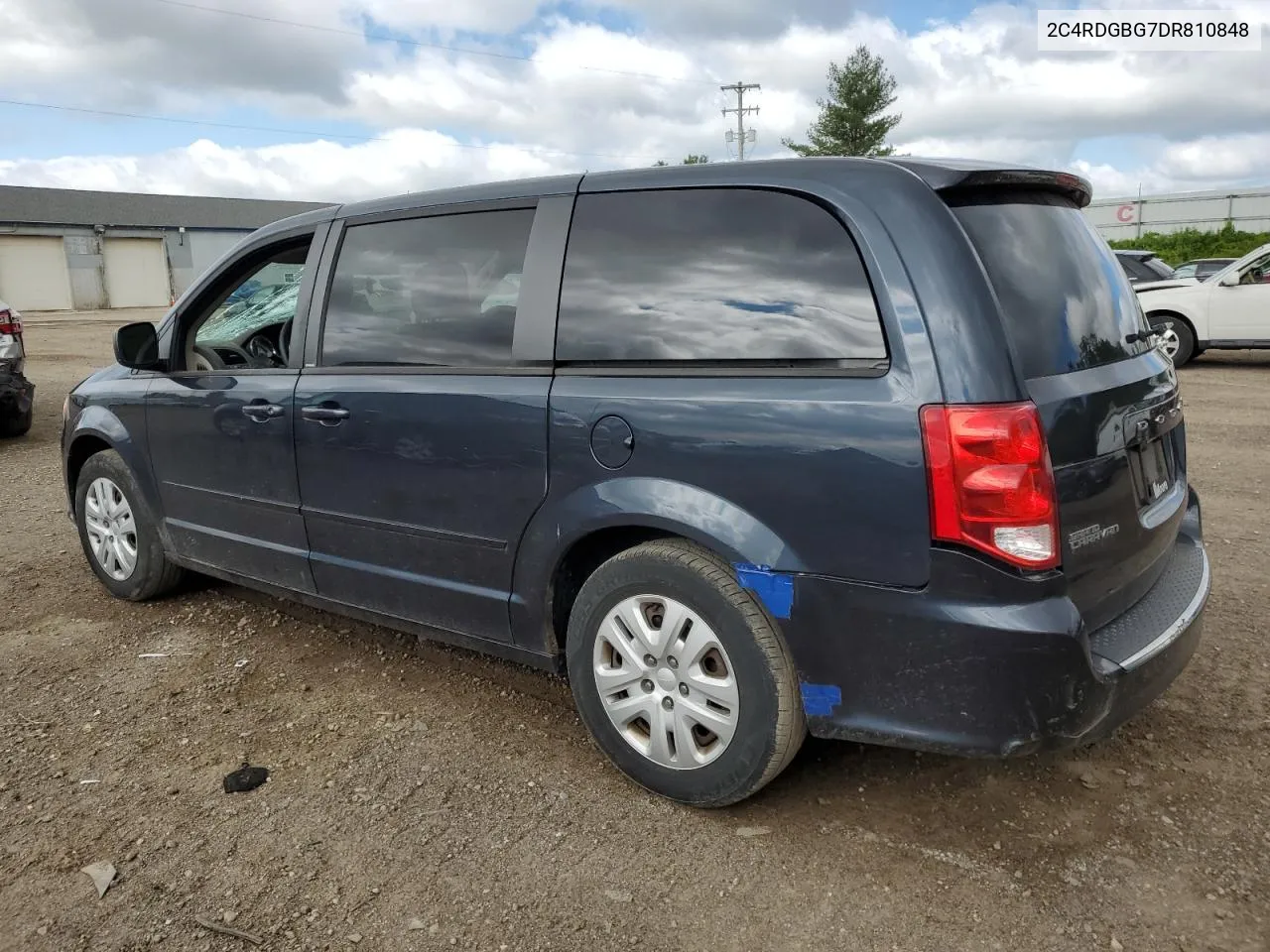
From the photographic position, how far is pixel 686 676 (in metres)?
2.67

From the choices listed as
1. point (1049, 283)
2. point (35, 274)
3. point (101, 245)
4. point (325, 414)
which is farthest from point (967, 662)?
point (101, 245)

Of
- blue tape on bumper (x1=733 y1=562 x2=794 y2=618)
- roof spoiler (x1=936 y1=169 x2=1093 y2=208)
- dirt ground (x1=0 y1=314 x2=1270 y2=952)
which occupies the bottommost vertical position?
dirt ground (x1=0 y1=314 x2=1270 y2=952)

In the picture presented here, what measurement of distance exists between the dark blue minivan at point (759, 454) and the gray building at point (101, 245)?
4008cm

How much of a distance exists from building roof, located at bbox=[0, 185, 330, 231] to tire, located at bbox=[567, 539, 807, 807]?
42845 mm

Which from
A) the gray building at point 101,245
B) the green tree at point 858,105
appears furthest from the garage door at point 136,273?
the green tree at point 858,105

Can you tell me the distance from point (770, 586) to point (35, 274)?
47.3 metres

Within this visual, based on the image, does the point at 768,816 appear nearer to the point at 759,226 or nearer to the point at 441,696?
the point at 441,696

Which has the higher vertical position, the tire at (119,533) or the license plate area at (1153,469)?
the license plate area at (1153,469)

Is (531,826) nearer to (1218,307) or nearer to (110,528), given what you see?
(110,528)

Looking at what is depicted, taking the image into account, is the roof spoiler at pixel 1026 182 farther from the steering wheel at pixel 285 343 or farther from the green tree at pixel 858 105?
the green tree at pixel 858 105

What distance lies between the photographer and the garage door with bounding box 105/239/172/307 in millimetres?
43844

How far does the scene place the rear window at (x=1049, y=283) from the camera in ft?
7.91

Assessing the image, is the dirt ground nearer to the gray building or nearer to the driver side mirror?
the driver side mirror

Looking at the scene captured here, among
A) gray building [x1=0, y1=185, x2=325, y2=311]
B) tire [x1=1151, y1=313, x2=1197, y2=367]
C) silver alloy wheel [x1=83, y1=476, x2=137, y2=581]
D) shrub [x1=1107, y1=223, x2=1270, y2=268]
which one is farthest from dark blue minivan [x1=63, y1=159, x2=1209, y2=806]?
gray building [x1=0, y1=185, x2=325, y2=311]
